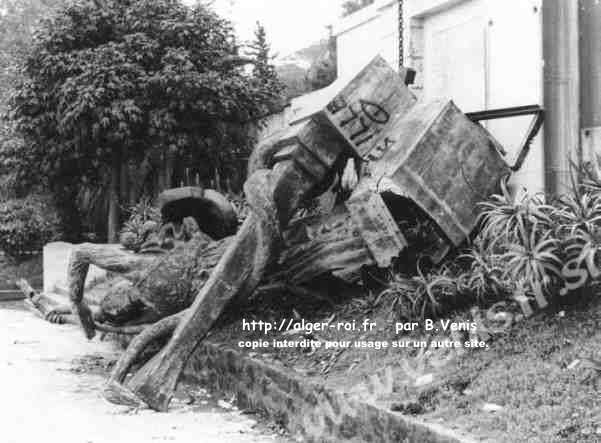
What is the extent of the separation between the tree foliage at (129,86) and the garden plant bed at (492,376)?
865 centimetres

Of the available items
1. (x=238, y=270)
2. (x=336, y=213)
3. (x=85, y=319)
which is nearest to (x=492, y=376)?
(x=238, y=270)

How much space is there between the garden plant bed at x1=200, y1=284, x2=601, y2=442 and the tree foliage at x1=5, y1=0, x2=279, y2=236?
865cm

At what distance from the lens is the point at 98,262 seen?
670 centimetres

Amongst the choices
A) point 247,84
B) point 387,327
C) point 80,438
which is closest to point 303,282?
point 387,327

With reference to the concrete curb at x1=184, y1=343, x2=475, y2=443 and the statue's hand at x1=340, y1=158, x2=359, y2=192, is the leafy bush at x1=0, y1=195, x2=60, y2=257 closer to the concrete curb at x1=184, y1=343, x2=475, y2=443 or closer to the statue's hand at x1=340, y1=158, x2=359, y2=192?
the statue's hand at x1=340, y1=158, x2=359, y2=192

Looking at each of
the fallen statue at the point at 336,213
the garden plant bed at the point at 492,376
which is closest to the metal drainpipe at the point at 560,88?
the fallen statue at the point at 336,213

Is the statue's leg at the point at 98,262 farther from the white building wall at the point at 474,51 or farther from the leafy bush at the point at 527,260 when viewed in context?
the white building wall at the point at 474,51

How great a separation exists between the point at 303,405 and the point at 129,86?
956cm

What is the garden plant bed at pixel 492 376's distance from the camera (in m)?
3.42

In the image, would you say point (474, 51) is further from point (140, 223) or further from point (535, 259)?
point (140, 223)

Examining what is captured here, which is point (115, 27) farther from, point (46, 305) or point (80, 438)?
point (80, 438)

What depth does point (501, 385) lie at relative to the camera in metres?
3.88

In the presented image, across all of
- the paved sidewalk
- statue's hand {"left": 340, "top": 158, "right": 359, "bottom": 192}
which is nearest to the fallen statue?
the paved sidewalk

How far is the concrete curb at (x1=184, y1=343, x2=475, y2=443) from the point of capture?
3.82 m
